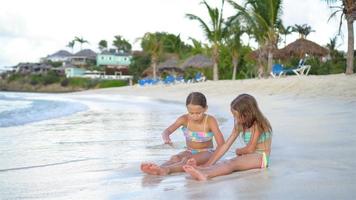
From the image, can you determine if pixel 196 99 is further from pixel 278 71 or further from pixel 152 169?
pixel 278 71

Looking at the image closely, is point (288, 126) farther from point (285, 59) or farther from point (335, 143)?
point (285, 59)

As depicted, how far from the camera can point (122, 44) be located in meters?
95.2

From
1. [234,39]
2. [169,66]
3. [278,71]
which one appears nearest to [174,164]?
[278,71]

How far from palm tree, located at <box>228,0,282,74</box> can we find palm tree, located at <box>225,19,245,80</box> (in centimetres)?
301

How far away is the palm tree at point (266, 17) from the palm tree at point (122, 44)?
68.7m

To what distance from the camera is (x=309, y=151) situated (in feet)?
16.6

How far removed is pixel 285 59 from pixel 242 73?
5449 mm

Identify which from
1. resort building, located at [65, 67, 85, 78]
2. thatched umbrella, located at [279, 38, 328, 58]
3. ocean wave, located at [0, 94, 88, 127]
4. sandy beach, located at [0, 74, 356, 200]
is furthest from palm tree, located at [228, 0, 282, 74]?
resort building, located at [65, 67, 85, 78]

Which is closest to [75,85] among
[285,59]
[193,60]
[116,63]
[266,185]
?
[116,63]

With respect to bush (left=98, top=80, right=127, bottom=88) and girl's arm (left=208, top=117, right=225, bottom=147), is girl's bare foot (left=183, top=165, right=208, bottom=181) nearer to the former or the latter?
girl's arm (left=208, top=117, right=225, bottom=147)

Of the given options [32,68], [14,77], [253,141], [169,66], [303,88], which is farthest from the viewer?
[32,68]

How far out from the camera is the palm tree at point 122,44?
312ft

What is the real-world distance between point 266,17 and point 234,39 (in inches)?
312

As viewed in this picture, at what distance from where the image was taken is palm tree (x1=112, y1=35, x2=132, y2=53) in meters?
95.0
